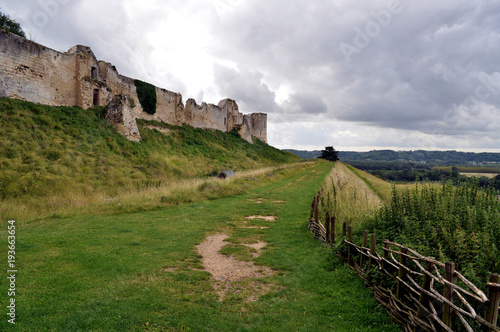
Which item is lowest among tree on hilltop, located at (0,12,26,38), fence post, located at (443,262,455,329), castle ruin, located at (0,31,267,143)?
fence post, located at (443,262,455,329)

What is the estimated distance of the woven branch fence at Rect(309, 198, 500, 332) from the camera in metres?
2.97

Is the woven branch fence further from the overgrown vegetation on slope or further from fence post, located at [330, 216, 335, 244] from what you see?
the overgrown vegetation on slope

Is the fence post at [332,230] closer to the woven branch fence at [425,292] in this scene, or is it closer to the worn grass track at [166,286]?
the worn grass track at [166,286]

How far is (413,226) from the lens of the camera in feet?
19.9

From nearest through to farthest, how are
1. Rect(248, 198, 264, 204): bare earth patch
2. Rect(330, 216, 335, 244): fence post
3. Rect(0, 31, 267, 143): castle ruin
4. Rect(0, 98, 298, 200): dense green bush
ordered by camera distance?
1. Rect(330, 216, 335, 244): fence post
2. Rect(0, 98, 298, 200): dense green bush
3. Rect(248, 198, 264, 204): bare earth patch
4. Rect(0, 31, 267, 143): castle ruin

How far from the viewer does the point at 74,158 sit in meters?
18.8

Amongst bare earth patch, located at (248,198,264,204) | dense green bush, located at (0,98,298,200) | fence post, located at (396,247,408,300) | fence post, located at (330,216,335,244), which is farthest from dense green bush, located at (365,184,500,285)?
dense green bush, located at (0,98,298,200)

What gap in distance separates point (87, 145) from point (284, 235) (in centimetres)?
1806

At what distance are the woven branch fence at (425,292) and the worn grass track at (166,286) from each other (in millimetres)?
331

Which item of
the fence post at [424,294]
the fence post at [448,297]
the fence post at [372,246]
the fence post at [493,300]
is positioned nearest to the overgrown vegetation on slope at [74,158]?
the fence post at [372,246]

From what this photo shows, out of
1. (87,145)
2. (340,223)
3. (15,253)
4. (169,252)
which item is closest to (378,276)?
(340,223)

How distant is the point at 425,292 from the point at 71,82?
28767 millimetres

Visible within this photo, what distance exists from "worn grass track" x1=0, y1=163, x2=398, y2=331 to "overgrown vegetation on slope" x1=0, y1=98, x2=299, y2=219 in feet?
20.1

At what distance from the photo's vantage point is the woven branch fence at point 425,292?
9.76ft
